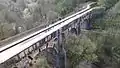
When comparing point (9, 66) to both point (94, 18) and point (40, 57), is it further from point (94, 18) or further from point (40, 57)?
point (94, 18)

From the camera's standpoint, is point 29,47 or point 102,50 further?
point 102,50

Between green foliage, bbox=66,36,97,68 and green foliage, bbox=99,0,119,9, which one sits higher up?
green foliage, bbox=99,0,119,9

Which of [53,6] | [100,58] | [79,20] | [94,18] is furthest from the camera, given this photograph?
[53,6]

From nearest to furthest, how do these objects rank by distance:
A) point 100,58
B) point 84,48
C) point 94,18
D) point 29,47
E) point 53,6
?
point 29,47
point 84,48
point 100,58
point 94,18
point 53,6

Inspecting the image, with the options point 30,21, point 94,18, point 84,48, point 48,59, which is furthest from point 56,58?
point 94,18

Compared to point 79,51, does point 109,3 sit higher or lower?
higher

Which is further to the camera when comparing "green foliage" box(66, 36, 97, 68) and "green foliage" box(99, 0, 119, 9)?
"green foliage" box(99, 0, 119, 9)

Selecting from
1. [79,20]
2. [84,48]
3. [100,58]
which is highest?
[79,20]

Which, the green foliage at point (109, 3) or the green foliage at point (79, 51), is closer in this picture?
the green foliage at point (79, 51)

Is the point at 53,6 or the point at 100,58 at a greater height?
the point at 53,6

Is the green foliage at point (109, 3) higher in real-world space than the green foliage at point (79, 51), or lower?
higher

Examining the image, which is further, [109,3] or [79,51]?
[109,3]
